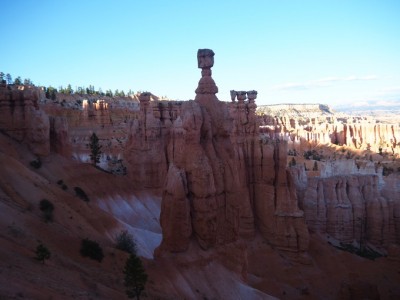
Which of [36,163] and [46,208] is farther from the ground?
[36,163]

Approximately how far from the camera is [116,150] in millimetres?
50375

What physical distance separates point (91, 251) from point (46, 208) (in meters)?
5.63

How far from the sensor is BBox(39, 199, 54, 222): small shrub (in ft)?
67.9

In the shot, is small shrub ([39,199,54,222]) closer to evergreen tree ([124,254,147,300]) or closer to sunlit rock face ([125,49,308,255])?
sunlit rock face ([125,49,308,255])

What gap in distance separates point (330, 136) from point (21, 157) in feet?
255

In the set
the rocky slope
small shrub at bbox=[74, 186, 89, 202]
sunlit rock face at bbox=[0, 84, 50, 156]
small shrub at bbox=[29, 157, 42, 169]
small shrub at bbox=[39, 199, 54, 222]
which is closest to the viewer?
the rocky slope

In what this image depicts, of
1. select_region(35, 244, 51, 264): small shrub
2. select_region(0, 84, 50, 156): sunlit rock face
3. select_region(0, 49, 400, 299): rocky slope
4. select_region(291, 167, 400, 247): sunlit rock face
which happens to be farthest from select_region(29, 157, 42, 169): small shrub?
select_region(291, 167, 400, 247): sunlit rock face

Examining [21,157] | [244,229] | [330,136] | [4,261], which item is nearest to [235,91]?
[244,229]

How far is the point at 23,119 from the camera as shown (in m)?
30.1

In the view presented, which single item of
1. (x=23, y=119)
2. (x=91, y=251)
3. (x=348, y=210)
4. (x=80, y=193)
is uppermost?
(x=23, y=119)

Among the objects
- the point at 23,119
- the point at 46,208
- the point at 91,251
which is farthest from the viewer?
the point at 23,119

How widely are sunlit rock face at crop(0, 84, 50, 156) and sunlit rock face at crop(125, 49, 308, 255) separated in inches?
351

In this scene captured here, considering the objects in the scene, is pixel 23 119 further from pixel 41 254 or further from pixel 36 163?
pixel 41 254

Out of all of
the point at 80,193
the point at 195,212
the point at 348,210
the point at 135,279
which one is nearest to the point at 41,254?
the point at 135,279
